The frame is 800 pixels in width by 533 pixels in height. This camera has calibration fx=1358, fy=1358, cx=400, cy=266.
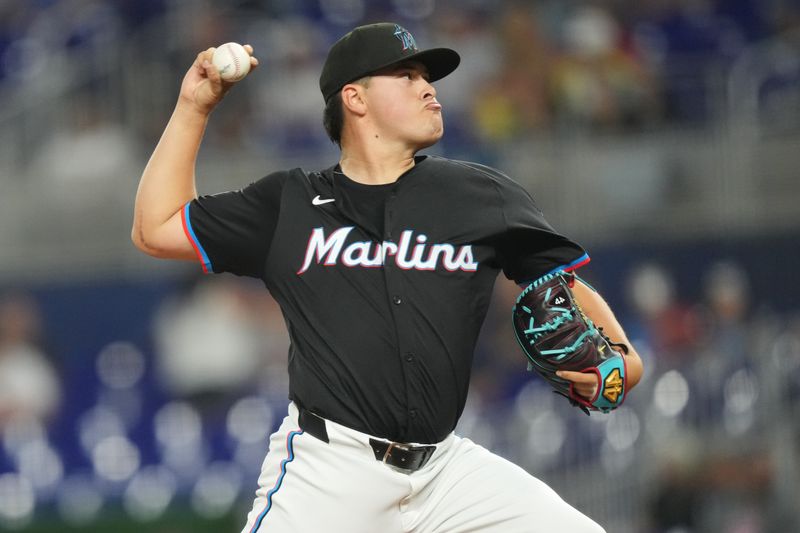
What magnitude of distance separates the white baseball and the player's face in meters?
0.39

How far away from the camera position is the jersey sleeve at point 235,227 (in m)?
4.07

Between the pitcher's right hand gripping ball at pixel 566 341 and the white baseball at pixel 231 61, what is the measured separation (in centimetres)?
109

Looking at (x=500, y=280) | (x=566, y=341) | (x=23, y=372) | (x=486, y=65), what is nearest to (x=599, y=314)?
(x=566, y=341)

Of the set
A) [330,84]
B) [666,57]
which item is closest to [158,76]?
[666,57]

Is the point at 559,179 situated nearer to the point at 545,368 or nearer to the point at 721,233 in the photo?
the point at 721,233

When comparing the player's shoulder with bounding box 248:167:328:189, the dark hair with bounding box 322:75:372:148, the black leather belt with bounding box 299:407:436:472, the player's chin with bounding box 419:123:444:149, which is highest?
the dark hair with bounding box 322:75:372:148

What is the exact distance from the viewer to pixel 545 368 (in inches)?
159

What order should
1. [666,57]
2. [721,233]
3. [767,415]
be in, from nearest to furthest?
1. [767,415]
2. [721,233]
3. [666,57]

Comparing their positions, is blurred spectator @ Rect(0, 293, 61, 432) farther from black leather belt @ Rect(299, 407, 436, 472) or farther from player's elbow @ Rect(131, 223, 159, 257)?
black leather belt @ Rect(299, 407, 436, 472)

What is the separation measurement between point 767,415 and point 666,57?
4.04 meters

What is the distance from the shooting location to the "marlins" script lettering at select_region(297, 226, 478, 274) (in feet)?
13.0

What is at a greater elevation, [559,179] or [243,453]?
[559,179]

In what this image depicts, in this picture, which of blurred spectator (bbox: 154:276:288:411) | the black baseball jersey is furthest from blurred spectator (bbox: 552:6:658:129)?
the black baseball jersey

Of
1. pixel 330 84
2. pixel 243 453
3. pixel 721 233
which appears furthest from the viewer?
pixel 721 233
